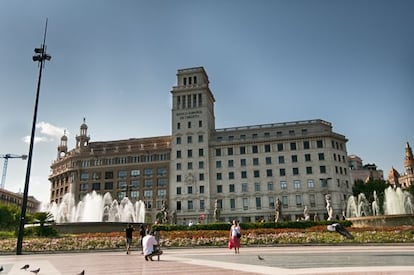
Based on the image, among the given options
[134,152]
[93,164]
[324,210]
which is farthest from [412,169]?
[93,164]

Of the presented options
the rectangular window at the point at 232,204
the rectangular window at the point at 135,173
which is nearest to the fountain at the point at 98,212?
the rectangular window at the point at 135,173

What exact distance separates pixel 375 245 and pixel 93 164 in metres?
73.5

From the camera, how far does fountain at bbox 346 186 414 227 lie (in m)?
26.7

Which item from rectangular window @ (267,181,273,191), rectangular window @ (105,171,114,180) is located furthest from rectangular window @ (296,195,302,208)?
rectangular window @ (105,171,114,180)

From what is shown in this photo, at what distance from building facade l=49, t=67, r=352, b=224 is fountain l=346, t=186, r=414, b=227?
261 cm

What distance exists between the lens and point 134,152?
8094 cm

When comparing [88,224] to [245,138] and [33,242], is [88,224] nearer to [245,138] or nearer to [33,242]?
[33,242]

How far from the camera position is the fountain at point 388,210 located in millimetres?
26734

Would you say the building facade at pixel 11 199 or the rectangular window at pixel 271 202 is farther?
the building facade at pixel 11 199

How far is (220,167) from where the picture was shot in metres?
74.1

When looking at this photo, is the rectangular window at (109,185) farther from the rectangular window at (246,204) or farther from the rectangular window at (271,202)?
the rectangular window at (271,202)

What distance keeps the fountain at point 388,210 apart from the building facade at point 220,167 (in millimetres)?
2607

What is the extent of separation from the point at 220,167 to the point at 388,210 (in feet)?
117

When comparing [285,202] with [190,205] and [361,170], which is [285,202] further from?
[361,170]
